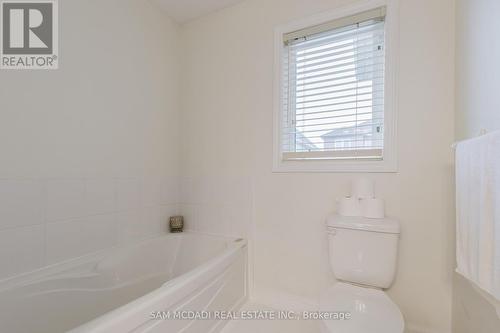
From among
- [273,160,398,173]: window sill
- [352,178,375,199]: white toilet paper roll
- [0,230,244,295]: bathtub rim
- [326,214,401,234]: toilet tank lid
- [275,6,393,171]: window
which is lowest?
[0,230,244,295]: bathtub rim

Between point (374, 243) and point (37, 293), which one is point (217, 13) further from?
point (37, 293)

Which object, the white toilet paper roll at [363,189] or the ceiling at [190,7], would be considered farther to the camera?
the ceiling at [190,7]

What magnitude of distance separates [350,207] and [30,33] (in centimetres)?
203

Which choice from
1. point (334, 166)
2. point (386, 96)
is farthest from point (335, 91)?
point (334, 166)

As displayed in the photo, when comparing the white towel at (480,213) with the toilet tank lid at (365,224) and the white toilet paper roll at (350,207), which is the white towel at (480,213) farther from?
the white toilet paper roll at (350,207)

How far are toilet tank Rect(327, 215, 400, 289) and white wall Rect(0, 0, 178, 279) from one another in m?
1.36

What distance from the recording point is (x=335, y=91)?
57.2 inches

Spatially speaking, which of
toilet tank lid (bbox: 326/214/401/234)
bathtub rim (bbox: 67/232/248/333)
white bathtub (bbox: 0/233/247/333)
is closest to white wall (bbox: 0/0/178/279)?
white bathtub (bbox: 0/233/247/333)

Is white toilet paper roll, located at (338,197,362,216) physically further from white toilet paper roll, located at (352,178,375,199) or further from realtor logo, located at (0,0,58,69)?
realtor logo, located at (0,0,58,69)

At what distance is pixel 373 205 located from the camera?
4.03ft

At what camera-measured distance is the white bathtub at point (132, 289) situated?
34.1 inches

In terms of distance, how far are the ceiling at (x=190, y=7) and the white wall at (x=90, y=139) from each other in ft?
0.30

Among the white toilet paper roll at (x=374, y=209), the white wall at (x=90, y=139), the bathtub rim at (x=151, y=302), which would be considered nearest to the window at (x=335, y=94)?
the white toilet paper roll at (x=374, y=209)

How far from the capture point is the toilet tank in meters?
1.13
